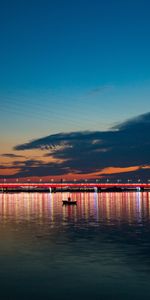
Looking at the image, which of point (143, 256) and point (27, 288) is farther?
point (143, 256)

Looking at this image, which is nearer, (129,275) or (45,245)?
(129,275)

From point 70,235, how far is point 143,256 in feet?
46.7

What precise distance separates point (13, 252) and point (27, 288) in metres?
10.8

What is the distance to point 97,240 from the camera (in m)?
38.7

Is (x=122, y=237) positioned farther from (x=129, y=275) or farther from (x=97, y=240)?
(x=129, y=275)

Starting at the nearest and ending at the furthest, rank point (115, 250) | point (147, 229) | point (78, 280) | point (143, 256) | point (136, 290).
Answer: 1. point (136, 290)
2. point (78, 280)
3. point (143, 256)
4. point (115, 250)
5. point (147, 229)

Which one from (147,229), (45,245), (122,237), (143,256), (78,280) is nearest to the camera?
(78,280)

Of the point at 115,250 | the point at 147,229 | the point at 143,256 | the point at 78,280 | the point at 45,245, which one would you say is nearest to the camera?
the point at 78,280

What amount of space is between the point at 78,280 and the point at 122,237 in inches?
682

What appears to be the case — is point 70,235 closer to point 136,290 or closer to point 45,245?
point 45,245

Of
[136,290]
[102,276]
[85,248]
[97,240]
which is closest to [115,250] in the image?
[85,248]

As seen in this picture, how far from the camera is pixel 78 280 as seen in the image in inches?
949

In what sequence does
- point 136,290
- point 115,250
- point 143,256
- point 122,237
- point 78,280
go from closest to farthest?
point 136,290, point 78,280, point 143,256, point 115,250, point 122,237

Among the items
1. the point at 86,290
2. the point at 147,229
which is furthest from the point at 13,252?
the point at 147,229
